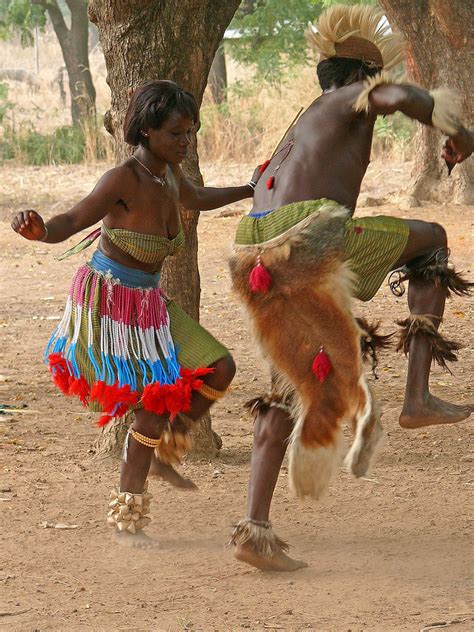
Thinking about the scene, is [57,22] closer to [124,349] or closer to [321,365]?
[124,349]

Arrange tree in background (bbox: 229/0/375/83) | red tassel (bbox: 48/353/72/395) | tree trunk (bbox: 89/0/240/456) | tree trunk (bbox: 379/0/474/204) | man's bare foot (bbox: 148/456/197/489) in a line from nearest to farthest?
red tassel (bbox: 48/353/72/395) → man's bare foot (bbox: 148/456/197/489) → tree trunk (bbox: 89/0/240/456) → tree trunk (bbox: 379/0/474/204) → tree in background (bbox: 229/0/375/83)

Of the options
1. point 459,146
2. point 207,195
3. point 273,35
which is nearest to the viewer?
point 459,146

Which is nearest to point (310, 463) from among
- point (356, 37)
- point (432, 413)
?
point (432, 413)

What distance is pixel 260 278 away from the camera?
379 centimetres

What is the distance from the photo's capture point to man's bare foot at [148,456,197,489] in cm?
443

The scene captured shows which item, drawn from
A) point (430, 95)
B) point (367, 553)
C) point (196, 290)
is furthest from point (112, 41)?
point (367, 553)

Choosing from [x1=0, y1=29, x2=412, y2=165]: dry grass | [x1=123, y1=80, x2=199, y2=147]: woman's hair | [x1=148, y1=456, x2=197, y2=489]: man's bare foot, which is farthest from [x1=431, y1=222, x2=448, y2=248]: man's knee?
[x1=0, y1=29, x2=412, y2=165]: dry grass

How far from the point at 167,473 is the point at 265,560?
79 centimetres

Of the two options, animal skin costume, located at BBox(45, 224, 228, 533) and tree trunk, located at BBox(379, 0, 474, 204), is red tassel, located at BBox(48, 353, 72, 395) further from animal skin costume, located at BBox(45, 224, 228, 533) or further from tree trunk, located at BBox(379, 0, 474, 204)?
tree trunk, located at BBox(379, 0, 474, 204)

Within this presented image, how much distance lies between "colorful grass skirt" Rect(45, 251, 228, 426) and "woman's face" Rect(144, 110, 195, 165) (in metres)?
0.48

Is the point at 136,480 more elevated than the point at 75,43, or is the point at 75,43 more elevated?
the point at 75,43

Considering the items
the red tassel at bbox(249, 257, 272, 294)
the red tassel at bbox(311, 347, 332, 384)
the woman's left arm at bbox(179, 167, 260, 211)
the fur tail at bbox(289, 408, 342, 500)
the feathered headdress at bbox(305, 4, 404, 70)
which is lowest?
the fur tail at bbox(289, 408, 342, 500)

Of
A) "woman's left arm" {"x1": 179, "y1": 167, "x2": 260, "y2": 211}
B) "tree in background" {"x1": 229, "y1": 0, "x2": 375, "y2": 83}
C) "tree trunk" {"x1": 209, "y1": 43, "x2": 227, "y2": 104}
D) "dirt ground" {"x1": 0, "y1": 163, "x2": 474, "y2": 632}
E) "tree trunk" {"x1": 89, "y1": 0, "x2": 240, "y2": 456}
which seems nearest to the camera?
"dirt ground" {"x1": 0, "y1": 163, "x2": 474, "y2": 632}

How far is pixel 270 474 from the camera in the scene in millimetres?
3883
